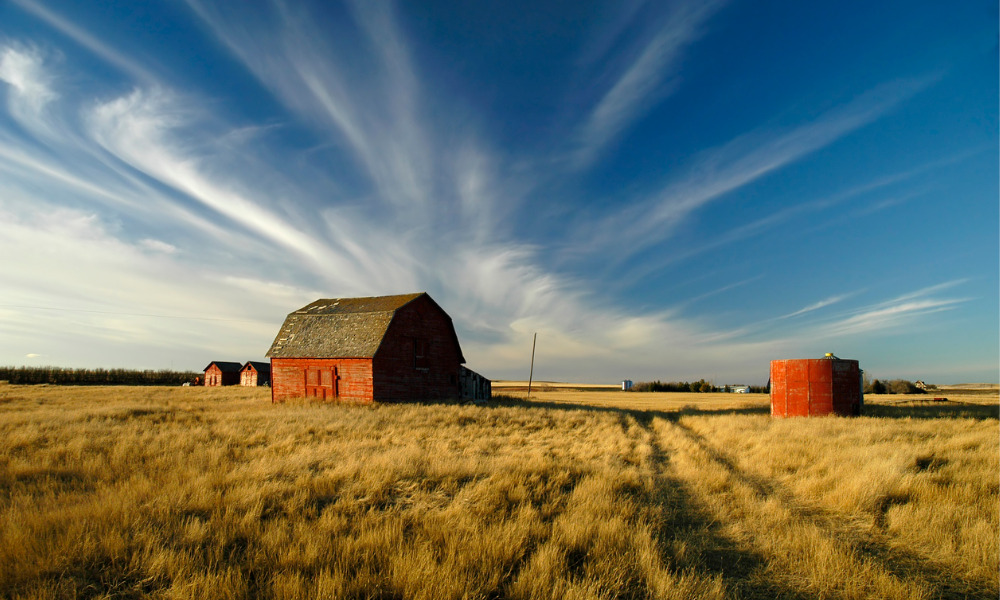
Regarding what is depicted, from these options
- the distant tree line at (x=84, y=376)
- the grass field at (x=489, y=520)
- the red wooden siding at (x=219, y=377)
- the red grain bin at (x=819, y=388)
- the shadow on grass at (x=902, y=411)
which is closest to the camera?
the grass field at (x=489, y=520)

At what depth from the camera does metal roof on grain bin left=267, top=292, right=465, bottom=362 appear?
90.0 feet

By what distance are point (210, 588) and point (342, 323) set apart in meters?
26.9

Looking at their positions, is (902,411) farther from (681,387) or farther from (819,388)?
(681,387)

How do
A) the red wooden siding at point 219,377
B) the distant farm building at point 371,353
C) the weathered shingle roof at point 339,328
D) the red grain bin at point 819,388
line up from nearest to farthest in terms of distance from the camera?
the red grain bin at point 819,388
the distant farm building at point 371,353
the weathered shingle roof at point 339,328
the red wooden siding at point 219,377

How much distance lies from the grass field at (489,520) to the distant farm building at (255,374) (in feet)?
187

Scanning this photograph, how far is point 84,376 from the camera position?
65562 millimetres

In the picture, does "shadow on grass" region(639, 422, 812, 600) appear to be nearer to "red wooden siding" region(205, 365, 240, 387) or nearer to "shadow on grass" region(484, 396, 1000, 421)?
"shadow on grass" region(484, 396, 1000, 421)

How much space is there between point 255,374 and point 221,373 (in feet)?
29.2

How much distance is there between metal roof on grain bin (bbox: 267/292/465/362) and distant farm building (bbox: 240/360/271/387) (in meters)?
37.5

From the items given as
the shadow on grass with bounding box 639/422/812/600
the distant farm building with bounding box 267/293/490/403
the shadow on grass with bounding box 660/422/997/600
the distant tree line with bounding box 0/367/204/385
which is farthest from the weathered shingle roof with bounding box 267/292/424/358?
the distant tree line with bounding box 0/367/204/385

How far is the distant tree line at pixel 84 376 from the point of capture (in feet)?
198

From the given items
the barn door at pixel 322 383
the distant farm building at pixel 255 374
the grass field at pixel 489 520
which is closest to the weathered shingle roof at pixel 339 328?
the barn door at pixel 322 383

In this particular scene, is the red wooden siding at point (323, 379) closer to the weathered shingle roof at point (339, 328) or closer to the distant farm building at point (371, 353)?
the distant farm building at point (371, 353)

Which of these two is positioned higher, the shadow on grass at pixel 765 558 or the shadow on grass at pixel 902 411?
the shadow on grass at pixel 765 558
